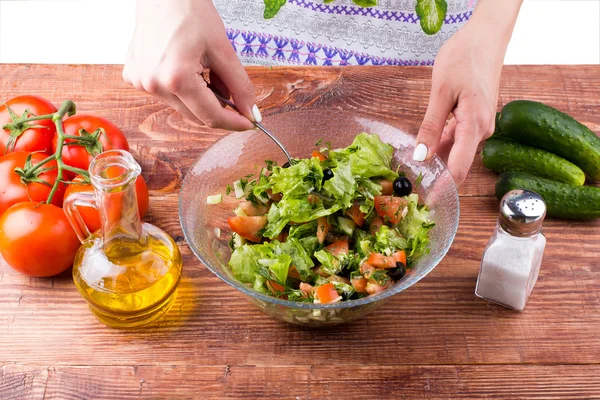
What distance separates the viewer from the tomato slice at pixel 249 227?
1.78m

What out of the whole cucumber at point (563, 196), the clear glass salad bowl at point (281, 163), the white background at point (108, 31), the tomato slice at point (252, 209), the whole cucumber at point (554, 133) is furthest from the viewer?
the white background at point (108, 31)

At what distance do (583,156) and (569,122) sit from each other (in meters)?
0.11

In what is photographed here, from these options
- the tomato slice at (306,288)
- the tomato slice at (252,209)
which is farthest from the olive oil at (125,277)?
the tomato slice at (306,288)

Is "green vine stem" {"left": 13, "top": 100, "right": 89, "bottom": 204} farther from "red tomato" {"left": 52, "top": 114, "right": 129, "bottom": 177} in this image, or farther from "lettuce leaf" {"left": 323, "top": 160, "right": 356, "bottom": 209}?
"lettuce leaf" {"left": 323, "top": 160, "right": 356, "bottom": 209}

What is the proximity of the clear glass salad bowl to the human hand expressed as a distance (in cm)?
8

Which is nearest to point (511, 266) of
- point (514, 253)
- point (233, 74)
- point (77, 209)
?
point (514, 253)

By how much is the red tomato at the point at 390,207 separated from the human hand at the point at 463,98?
119 millimetres

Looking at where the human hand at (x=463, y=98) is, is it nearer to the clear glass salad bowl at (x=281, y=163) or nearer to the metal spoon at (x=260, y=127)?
the clear glass salad bowl at (x=281, y=163)

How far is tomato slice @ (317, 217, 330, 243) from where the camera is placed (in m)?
1.75

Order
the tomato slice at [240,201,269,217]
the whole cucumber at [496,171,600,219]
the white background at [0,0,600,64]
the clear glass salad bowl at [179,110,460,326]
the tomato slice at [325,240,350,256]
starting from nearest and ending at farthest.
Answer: the clear glass salad bowl at [179,110,460,326] → the tomato slice at [325,240,350,256] → the tomato slice at [240,201,269,217] → the whole cucumber at [496,171,600,219] → the white background at [0,0,600,64]

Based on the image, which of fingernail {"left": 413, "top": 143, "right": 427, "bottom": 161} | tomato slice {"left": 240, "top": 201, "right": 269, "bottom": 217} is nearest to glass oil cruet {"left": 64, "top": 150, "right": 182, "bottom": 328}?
tomato slice {"left": 240, "top": 201, "right": 269, "bottom": 217}

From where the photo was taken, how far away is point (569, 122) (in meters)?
2.11

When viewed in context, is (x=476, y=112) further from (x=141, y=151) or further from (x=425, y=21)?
(x=141, y=151)

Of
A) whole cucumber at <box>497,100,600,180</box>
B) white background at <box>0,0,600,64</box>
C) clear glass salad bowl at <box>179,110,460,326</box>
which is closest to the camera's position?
clear glass salad bowl at <box>179,110,460,326</box>
